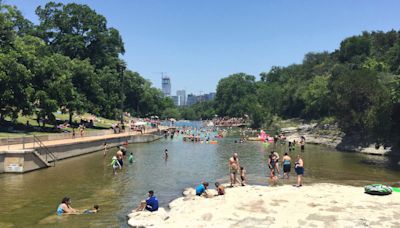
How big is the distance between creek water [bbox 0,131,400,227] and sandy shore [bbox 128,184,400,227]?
242 cm

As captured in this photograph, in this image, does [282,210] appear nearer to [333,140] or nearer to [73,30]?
[333,140]

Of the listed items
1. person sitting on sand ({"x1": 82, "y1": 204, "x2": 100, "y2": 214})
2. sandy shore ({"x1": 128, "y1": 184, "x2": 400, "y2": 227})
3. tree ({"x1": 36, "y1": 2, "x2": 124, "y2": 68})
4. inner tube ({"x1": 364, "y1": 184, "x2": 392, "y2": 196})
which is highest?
tree ({"x1": 36, "y1": 2, "x2": 124, "y2": 68})

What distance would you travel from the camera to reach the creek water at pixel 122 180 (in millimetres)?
18500

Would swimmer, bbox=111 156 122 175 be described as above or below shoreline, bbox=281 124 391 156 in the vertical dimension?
below

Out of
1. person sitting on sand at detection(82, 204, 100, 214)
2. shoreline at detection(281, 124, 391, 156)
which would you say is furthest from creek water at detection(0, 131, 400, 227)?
shoreline at detection(281, 124, 391, 156)

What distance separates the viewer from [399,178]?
30.1 meters

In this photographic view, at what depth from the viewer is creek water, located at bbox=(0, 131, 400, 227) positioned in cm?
1850

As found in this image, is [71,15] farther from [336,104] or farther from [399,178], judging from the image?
[399,178]

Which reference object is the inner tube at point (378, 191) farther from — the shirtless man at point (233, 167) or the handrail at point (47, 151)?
the handrail at point (47, 151)

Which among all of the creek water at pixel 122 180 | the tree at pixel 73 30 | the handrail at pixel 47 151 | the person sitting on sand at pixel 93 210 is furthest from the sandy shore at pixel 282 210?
the tree at pixel 73 30

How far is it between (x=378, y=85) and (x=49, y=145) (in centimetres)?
→ 4432

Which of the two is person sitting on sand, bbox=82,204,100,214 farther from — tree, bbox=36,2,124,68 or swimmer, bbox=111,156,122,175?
tree, bbox=36,2,124,68

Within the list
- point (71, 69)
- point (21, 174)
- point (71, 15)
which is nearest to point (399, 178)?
point (21, 174)

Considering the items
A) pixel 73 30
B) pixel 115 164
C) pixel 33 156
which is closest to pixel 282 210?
pixel 115 164
